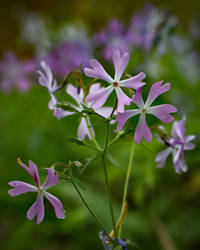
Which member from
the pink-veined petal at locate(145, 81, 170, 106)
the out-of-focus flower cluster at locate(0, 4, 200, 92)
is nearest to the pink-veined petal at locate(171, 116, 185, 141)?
the pink-veined petal at locate(145, 81, 170, 106)

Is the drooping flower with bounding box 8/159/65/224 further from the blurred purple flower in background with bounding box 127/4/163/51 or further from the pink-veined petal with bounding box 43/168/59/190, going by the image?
Answer: the blurred purple flower in background with bounding box 127/4/163/51

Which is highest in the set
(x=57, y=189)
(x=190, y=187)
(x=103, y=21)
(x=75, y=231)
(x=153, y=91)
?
(x=153, y=91)

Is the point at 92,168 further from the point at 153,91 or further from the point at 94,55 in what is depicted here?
the point at 153,91

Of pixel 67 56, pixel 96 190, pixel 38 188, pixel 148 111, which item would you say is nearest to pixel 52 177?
pixel 38 188

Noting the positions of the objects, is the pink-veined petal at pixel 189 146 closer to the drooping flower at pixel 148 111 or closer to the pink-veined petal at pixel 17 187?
the drooping flower at pixel 148 111

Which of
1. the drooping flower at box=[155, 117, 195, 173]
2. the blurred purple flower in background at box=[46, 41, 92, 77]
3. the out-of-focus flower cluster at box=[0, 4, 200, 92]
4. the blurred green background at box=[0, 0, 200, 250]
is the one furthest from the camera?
the blurred purple flower in background at box=[46, 41, 92, 77]

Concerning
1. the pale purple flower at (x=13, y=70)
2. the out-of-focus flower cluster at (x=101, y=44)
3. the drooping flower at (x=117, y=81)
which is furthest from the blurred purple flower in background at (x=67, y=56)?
the drooping flower at (x=117, y=81)

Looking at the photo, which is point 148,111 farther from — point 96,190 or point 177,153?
point 96,190

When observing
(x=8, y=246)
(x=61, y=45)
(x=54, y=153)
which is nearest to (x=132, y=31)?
(x=61, y=45)
